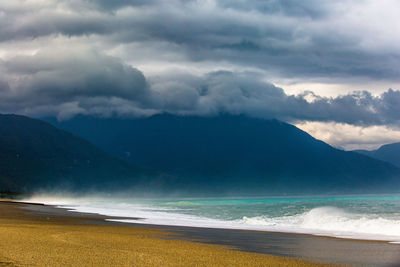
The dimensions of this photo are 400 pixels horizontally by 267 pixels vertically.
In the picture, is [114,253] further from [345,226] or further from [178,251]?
[345,226]

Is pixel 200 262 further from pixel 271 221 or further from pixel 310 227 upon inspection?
pixel 271 221

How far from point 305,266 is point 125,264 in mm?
5481

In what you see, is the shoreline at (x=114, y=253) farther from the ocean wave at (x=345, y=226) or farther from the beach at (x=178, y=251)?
the ocean wave at (x=345, y=226)

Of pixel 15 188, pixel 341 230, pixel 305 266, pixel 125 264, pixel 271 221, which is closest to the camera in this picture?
pixel 125 264

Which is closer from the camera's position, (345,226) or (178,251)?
(178,251)

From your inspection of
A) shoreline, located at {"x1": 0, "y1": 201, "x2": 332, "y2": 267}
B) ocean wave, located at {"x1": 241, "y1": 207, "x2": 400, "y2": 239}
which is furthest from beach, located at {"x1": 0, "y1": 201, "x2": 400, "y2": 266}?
ocean wave, located at {"x1": 241, "y1": 207, "x2": 400, "y2": 239}

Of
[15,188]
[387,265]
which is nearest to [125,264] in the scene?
[387,265]

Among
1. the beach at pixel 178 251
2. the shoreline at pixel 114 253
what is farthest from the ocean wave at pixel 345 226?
the shoreline at pixel 114 253

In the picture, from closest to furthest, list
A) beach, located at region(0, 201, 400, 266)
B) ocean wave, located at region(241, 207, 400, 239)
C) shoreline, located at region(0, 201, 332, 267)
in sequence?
shoreline, located at region(0, 201, 332, 267), beach, located at region(0, 201, 400, 266), ocean wave, located at region(241, 207, 400, 239)

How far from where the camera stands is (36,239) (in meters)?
19.8

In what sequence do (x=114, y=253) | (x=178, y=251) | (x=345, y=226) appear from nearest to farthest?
(x=114, y=253)
(x=178, y=251)
(x=345, y=226)

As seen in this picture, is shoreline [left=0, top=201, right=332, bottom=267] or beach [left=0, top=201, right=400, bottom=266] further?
beach [left=0, top=201, right=400, bottom=266]

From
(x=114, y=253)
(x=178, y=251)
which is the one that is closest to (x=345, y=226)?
(x=178, y=251)

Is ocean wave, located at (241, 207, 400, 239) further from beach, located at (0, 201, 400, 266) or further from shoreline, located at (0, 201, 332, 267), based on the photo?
shoreline, located at (0, 201, 332, 267)
